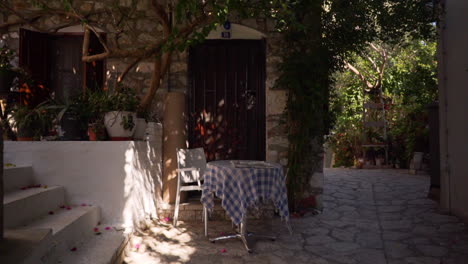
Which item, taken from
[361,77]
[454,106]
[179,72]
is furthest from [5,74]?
[361,77]

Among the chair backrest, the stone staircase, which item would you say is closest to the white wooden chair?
the chair backrest

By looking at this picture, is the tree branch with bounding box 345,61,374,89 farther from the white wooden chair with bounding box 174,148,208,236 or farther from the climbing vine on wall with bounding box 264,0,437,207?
the white wooden chair with bounding box 174,148,208,236

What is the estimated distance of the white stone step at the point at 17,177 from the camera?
304 centimetres

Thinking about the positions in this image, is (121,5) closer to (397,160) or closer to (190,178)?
(190,178)

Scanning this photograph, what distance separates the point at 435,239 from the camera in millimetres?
3773

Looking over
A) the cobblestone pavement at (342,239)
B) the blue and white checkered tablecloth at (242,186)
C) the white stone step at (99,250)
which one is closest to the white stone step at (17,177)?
the white stone step at (99,250)

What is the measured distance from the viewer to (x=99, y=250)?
2.79 metres

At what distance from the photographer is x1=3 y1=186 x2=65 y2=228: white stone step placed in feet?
8.29

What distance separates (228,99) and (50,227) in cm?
341

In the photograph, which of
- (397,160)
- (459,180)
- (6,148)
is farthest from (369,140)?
(6,148)

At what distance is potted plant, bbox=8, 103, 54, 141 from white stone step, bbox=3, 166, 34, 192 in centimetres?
52

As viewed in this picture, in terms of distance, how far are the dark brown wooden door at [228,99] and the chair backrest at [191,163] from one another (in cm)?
94

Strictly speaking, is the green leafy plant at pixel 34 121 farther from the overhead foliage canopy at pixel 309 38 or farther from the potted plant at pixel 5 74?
the overhead foliage canopy at pixel 309 38

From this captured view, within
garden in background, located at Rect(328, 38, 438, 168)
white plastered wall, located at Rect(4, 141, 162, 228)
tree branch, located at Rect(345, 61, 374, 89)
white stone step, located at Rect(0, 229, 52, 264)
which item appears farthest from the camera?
tree branch, located at Rect(345, 61, 374, 89)
